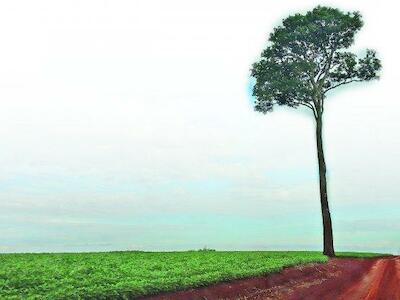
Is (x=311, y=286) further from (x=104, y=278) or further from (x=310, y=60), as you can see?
(x=310, y=60)

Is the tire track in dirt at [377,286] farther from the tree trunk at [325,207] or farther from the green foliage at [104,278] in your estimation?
the tree trunk at [325,207]

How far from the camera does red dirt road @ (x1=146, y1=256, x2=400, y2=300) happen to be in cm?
1743

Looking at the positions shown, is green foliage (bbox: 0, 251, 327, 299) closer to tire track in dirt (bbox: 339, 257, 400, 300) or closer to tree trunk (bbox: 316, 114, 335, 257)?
tire track in dirt (bbox: 339, 257, 400, 300)

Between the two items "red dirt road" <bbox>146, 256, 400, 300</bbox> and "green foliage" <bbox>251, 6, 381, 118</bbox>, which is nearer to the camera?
"red dirt road" <bbox>146, 256, 400, 300</bbox>

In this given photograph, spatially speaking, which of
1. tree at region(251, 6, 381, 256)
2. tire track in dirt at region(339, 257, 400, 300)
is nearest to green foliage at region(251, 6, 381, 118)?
tree at region(251, 6, 381, 256)

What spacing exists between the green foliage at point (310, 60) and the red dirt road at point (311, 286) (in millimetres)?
18474

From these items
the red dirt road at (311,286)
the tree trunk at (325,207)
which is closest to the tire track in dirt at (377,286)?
the red dirt road at (311,286)

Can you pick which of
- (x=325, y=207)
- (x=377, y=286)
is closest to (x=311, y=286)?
(x=377, y=286)

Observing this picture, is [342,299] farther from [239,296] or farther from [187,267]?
[187,267]

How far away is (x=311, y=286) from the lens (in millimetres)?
22047

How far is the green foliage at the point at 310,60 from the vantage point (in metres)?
42.8

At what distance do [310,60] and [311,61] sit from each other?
0.50 feet

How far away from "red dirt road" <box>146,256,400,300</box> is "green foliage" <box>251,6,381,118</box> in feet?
60.6

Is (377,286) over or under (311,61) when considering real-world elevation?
under
